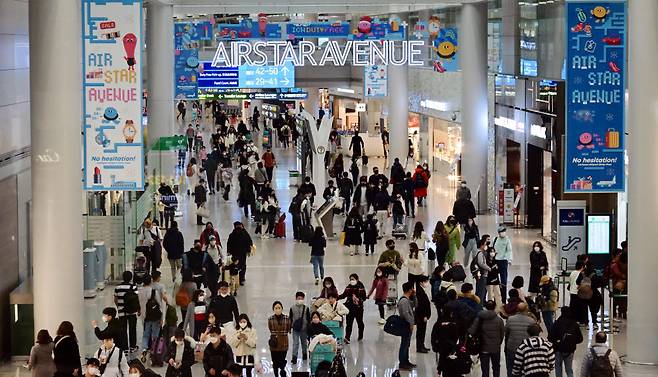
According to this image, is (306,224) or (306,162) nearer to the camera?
(306,224)

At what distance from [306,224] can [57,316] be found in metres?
A: 12.7

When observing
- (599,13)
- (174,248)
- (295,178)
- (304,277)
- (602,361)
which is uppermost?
(599,13)

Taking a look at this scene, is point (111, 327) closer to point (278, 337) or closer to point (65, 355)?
point (65, 355)

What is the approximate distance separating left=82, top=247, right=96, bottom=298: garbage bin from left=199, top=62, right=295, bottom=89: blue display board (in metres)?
20.4

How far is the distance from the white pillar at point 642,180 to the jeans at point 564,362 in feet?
5.92

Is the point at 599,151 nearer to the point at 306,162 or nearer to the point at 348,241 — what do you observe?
the point at 348,241

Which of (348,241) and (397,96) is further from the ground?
(397,96)

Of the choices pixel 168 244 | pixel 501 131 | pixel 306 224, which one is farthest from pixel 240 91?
pixel 168 244

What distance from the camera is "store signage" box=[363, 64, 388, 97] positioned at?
44688 mm

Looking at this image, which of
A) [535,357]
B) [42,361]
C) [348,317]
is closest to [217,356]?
[42,361]

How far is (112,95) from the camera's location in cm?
1733

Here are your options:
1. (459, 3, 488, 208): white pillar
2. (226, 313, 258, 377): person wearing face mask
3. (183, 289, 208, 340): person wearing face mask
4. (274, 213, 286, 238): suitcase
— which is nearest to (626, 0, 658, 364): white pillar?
(226, 313, 258, 377): person wearing face mask

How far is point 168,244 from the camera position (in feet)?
77.7

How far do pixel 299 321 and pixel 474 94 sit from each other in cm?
1776
